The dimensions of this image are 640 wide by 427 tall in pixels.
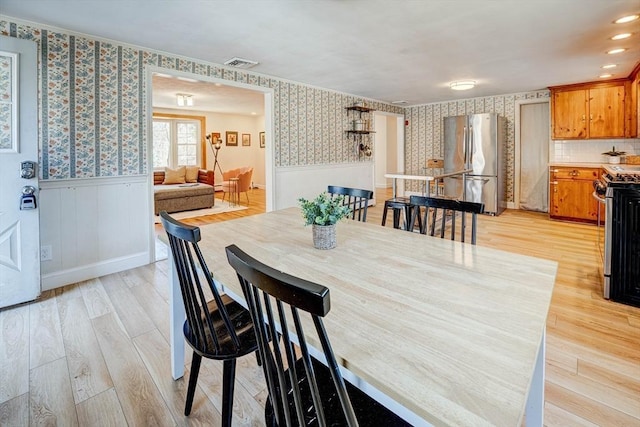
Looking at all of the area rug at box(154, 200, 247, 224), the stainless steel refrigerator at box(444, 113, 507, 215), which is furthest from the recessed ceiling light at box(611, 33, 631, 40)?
the area rug at box(154, 200, 247, 224)

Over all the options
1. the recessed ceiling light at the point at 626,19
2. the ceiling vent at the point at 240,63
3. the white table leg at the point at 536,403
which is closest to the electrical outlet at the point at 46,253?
the ceiling vent at the point at 240,63

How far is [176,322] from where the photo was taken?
175 cm

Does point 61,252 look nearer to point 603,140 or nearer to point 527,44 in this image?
point 527,44

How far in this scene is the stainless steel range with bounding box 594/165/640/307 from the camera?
2580 millimetres

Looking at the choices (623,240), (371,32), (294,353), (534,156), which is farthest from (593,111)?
(294,353)

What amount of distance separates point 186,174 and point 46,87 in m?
5.02

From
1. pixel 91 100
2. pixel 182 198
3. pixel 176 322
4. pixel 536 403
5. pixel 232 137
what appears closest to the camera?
pixel 536 403

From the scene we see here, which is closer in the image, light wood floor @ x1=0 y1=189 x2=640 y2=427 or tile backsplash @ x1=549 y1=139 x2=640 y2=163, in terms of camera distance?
light wood floor @ x1=0 y1=189 x2=640 y2=427

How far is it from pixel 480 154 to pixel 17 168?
6.43 m

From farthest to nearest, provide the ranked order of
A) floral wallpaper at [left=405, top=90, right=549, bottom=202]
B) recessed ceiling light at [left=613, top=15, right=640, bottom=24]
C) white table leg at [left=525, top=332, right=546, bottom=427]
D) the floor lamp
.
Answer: the floor lamp
floral wallpaper at [left=405, top=90, right=549, bottom=202]
recessed ceiling light at [left=613, top=15, right=640, bottom=24]
white table leg at [left=525, top=332, right=546, bottom=427]

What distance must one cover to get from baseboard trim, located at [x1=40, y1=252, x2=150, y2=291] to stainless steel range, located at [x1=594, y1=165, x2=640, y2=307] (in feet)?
14.3

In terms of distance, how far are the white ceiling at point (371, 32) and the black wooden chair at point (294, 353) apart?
2.42 meters

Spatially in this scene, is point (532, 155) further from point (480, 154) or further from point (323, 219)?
point (323, 219)

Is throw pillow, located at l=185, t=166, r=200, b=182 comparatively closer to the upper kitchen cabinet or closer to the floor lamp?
the floor lamp
